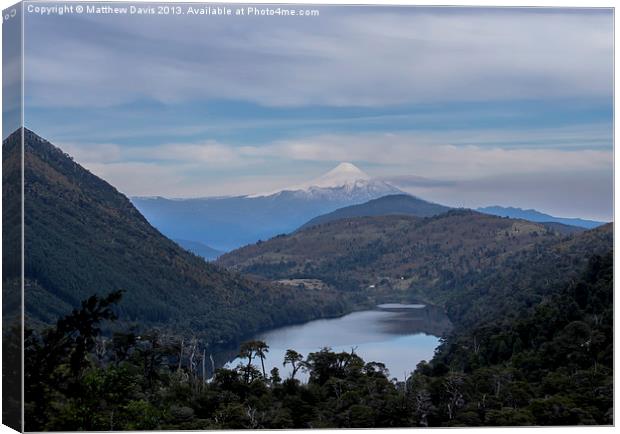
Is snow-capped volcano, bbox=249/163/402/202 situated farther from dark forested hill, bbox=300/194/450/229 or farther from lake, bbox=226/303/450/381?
lake, bbox=226/303/450/381

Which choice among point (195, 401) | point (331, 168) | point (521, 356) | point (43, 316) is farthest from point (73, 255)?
point (521, 356)

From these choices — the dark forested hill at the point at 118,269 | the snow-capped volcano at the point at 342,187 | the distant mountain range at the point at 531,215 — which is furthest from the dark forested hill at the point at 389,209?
the dark forested hill at the point at 118,269

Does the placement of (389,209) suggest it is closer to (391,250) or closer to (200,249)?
(391,250)

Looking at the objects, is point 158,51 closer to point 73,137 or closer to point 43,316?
point 73,137

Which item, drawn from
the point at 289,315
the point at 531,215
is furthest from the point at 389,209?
the point at 289,315

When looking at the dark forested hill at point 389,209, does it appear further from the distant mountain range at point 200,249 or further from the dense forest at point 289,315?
the distant mountain range at point 200,249

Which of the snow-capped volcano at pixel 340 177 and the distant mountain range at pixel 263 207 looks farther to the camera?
the distant mountain range at pixel 263 207
